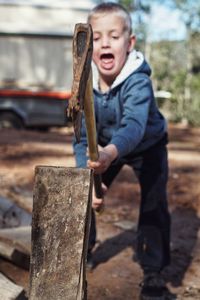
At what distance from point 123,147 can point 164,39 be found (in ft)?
81.1

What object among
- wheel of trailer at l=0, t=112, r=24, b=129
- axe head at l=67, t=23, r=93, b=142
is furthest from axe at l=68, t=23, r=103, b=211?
wheel of trailer at l=0, t=112, r=24, b=129

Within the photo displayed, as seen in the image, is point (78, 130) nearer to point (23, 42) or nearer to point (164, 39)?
point (23, 42)

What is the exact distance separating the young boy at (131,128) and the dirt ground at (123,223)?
7.9 inches

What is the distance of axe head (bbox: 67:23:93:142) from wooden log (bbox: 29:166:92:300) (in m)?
0.18

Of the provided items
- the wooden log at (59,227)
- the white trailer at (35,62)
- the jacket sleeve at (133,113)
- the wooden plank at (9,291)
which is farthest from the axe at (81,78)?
the white trailer at (35,62)

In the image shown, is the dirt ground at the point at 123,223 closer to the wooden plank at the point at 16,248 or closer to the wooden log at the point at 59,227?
the wooden plank at the point at 16,248

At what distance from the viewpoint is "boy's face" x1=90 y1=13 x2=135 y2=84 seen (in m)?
2.42

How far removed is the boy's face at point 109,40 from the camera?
2.42 metres

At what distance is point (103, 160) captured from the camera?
189cm

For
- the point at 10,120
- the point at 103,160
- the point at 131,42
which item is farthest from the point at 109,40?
the point at 10,120

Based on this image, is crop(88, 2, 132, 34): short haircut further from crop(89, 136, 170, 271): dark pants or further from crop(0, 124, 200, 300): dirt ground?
crop(0, 124, 200, 300): dirt ground

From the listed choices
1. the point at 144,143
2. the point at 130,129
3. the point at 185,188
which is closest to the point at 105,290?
the point at 144,143

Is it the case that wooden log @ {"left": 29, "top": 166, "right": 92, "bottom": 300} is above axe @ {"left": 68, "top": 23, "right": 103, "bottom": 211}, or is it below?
below

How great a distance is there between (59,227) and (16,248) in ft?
4.18
